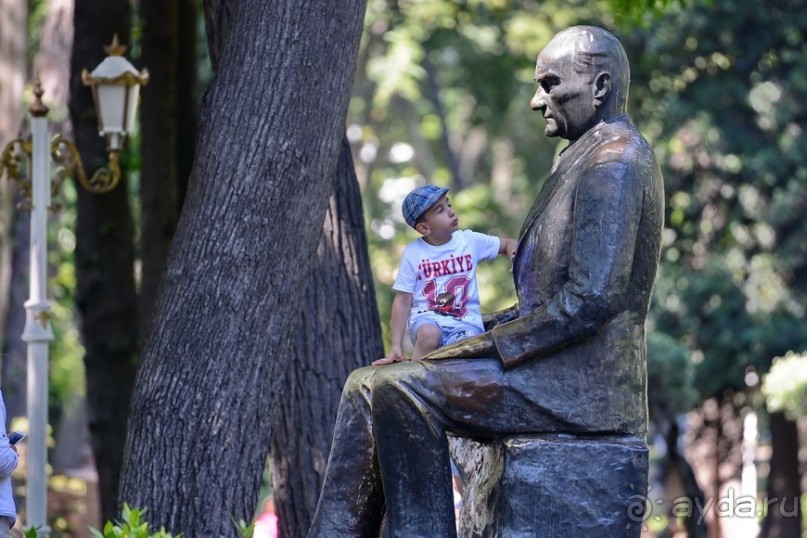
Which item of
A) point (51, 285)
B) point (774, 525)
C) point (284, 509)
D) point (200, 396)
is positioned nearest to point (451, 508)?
point (200, 396)

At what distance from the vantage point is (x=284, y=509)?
28.6 feet

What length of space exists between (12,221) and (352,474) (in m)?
10.7

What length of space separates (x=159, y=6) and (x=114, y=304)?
7.99 ft

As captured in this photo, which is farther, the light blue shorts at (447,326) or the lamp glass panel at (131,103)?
the lamp glass panel at (131,103)

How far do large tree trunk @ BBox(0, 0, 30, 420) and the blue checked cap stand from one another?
7756mm

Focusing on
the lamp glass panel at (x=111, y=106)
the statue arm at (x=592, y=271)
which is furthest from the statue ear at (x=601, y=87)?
the lamp glass panel at (x=111, y=106)

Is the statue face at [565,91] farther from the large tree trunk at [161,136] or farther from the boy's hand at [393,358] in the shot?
the large tree trunk at [161,136]

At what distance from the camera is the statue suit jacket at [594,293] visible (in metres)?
5.27

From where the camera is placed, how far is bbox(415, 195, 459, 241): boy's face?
6.20 m

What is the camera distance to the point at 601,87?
18.3 ft

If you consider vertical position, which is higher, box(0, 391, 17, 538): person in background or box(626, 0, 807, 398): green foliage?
box(626, 0, 807, 398): green foliage

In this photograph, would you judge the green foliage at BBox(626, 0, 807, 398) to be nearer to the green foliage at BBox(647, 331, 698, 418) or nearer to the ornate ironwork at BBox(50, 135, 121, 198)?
the green foliage at BBox(647, 331, 698, 418)

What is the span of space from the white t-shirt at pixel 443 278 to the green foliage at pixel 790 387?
30.9 ft

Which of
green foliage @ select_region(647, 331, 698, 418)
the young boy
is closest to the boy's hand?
the young boy
